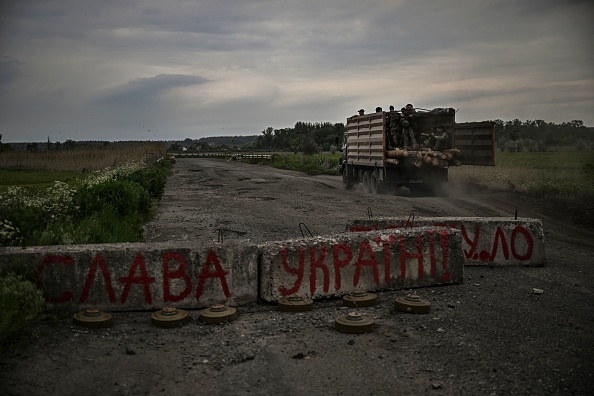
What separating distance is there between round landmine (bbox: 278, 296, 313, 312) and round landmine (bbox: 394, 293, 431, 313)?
0.93 metres

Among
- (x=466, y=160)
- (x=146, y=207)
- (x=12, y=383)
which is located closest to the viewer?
(x=12, y=383)

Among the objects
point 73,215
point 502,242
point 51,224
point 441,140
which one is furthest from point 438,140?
point 51,224

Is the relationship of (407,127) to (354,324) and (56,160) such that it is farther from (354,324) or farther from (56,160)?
(56,160)

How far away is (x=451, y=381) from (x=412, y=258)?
2736 mm

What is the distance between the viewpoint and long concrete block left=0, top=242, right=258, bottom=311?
229 inches

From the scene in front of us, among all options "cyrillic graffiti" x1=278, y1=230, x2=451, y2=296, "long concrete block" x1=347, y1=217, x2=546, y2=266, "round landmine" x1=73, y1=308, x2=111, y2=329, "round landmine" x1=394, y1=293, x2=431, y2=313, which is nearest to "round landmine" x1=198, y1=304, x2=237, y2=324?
"cyrillic graffiti" x1=278, y1=230, x2=451, y2=296

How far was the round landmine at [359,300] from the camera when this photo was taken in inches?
243

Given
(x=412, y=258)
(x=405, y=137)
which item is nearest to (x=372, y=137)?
(x=405, y=137)

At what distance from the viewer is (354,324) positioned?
5332 mm

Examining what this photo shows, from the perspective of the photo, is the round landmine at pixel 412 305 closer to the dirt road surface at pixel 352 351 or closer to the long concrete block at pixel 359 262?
the dirt road surface at pixel 352 351

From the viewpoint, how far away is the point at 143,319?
5766 millimetres

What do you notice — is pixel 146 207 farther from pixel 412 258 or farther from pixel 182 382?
pixel 182 382

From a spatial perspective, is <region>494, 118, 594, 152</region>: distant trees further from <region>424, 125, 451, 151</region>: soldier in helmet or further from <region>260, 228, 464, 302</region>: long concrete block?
<region>260, 228, 464, 302</region>: long concrete block

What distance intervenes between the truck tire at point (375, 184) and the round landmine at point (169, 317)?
1458cm
